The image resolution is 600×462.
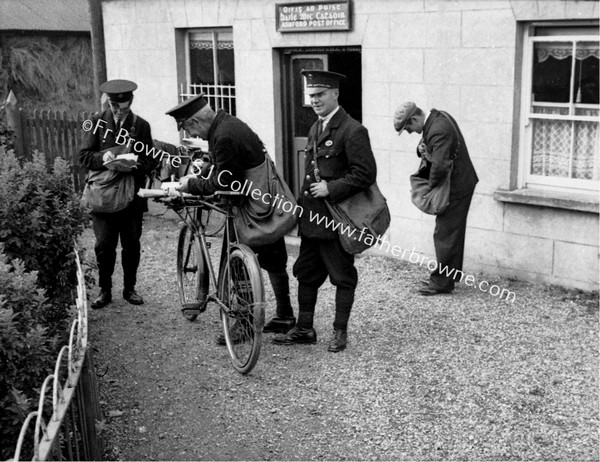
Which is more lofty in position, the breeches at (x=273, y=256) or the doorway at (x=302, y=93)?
the doorway at (x=302, y=93)

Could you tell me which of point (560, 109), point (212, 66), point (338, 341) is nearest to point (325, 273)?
point (338, 341)

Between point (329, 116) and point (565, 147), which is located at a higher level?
point (329, 116)

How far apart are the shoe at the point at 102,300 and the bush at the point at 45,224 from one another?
5.24 feet

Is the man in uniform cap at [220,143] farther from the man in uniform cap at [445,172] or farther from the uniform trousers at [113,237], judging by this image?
the man in uniform cap at [445,172]

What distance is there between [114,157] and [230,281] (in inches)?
69.0

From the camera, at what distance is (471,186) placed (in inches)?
311

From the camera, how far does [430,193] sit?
784 cm

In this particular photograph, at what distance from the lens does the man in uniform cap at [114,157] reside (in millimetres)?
7332

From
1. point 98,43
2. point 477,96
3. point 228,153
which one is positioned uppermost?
point 98,43

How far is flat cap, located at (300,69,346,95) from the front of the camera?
609cm

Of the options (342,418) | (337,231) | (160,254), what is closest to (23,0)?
(160,254)

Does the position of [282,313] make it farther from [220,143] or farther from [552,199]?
[552,199]

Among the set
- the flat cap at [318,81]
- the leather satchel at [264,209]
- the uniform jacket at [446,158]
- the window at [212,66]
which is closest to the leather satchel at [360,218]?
the leather satchel at [264,209]

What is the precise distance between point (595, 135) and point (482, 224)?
1.36 meters
